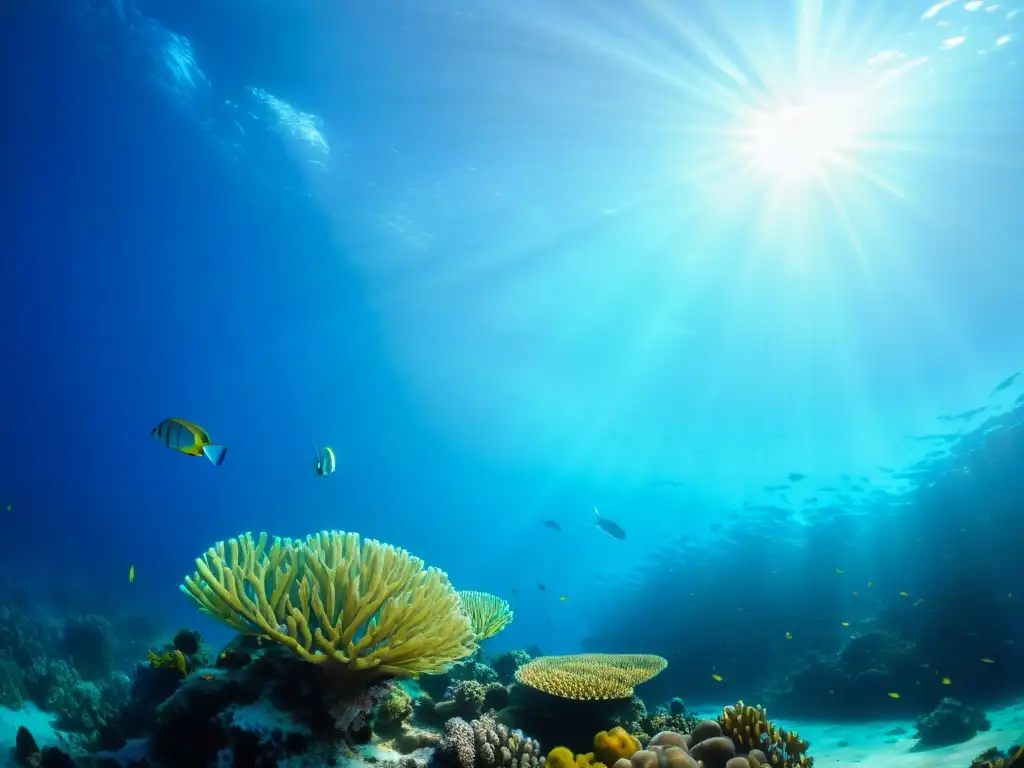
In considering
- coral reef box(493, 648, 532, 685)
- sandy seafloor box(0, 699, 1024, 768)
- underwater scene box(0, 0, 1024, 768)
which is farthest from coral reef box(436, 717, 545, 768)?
sandy seafloor box(0, 699, 1024, 768)

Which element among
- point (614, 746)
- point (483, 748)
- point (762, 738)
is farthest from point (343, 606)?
point (762, 738)

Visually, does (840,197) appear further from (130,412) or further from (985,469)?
(130,412)

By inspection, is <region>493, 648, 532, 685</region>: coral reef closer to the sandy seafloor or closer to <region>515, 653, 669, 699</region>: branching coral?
<region>515, 653, 669, 699</region>: branching coral

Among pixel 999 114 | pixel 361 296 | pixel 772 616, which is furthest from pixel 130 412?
pixel 999 114

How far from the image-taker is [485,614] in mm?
6309

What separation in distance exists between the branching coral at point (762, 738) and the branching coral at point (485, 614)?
257 cm

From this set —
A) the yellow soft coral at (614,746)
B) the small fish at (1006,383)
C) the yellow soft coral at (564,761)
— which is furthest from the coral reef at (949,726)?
the small fish at (1006,383)

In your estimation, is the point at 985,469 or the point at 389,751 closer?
the point at 389,751

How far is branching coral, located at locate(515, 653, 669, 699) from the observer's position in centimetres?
521

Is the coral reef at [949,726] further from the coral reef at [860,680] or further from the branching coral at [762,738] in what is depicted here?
the branching coral at [762,738]

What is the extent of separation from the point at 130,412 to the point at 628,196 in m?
68.7

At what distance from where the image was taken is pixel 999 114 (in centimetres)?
1527

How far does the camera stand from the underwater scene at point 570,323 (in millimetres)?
4172

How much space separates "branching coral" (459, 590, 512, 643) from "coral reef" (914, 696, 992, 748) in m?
12.6
